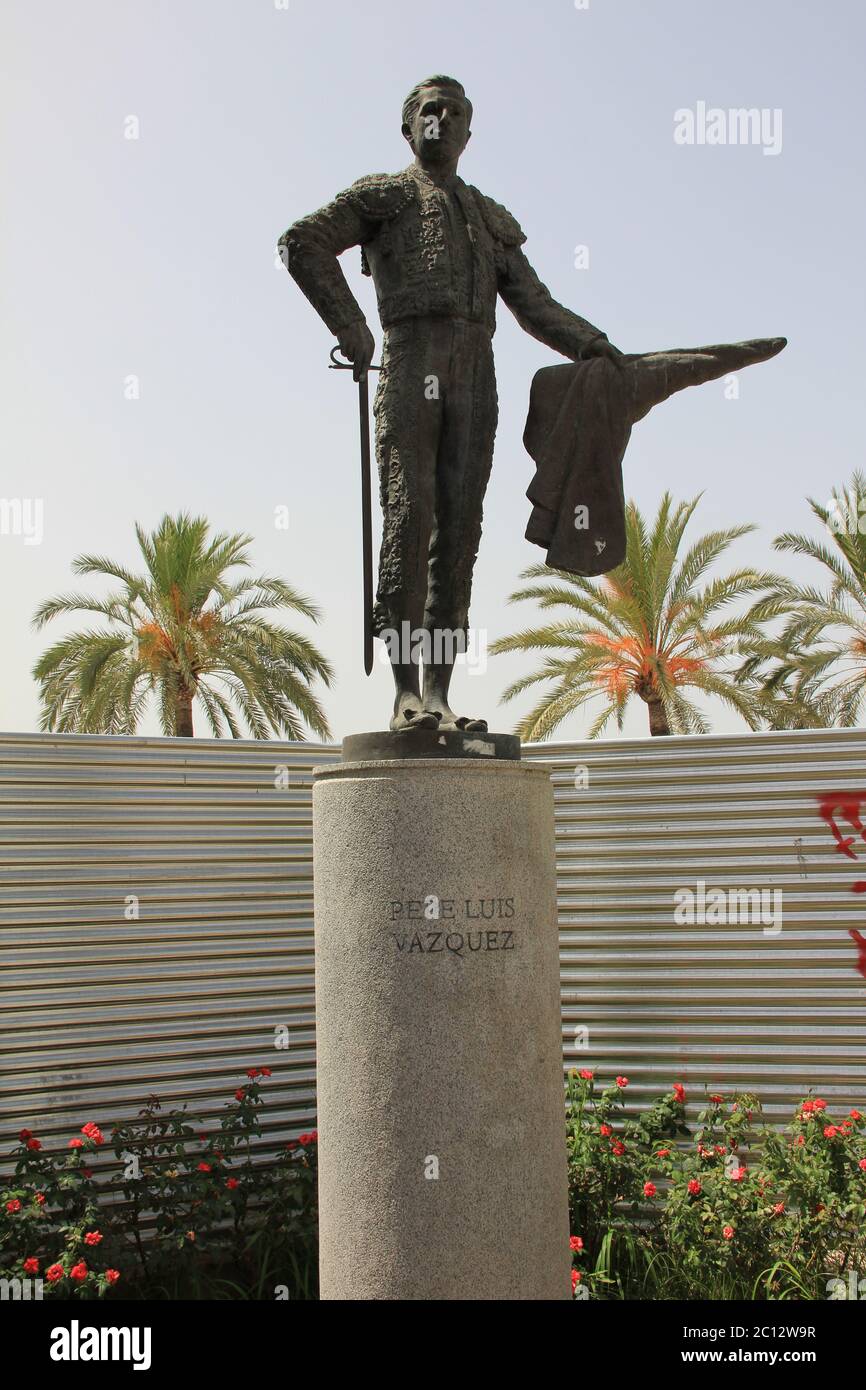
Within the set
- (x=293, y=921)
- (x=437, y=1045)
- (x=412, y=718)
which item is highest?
(x=412, y=718)

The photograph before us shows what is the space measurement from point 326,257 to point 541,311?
0.91m

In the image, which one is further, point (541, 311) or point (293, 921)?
point (293, 921)

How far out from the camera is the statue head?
4.84 metres

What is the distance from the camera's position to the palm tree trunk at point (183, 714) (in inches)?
601

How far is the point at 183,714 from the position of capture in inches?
604

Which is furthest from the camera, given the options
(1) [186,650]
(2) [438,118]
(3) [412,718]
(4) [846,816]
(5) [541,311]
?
(1) [186,650]

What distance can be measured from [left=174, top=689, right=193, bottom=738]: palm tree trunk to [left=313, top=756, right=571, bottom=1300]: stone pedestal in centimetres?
1115

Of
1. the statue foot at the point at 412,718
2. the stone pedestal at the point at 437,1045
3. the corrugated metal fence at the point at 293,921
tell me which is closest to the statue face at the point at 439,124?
the statue foot at the point at 412,718

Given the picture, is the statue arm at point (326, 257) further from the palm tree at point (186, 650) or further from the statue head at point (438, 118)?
the palm tree at point (186, 650)

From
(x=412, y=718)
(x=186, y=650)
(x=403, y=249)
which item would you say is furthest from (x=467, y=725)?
(x=186, y=650)

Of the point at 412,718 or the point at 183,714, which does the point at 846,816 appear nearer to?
the point at 412,718

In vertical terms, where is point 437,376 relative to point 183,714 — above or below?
below

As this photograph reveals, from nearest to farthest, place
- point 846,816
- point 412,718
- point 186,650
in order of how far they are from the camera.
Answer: point 412,718, point 846,816, point 186,650

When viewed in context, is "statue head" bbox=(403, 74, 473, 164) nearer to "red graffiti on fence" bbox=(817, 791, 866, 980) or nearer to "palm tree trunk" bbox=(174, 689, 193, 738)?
"red graffiti on fence" bbox=(817, 791, 866, 980)
